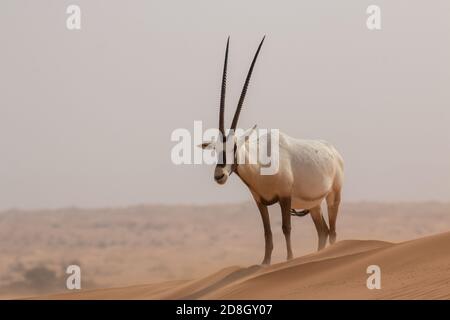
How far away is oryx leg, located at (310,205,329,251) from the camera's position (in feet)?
45.8

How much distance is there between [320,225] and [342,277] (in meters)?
3.83

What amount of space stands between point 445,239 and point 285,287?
2176 millimetres

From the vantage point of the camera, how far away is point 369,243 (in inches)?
494

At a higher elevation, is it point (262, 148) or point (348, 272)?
point (262, 148)

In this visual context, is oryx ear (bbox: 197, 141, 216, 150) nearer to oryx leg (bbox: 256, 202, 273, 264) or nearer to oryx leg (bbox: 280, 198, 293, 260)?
oryx leg (bbox: 256, 202, 273, 264)

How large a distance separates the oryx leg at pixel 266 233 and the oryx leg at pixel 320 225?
204 cm

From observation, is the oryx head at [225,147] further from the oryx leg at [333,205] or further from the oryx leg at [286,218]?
the oryx leg at [333,205]

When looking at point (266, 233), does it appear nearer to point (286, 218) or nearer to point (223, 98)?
point (286, 218)

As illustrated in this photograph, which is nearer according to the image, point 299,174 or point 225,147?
point 225,147

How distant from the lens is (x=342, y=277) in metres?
10.3

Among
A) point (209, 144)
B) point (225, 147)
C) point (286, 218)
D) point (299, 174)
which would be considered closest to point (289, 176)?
point (299, 174)
